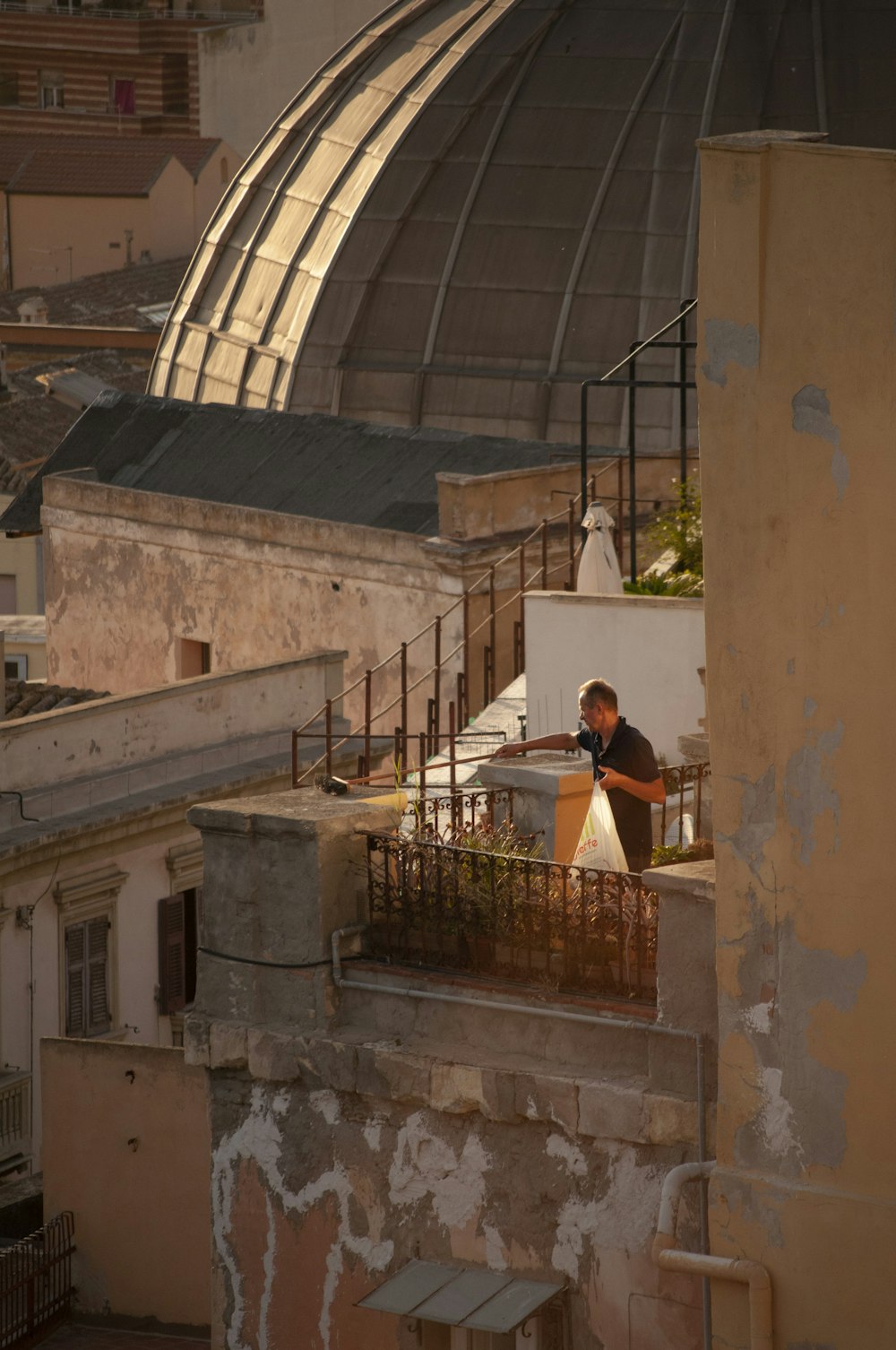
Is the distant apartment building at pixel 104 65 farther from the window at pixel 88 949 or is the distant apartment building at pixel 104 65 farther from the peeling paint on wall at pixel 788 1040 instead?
the peeling paint on wall at pixel 788 1040

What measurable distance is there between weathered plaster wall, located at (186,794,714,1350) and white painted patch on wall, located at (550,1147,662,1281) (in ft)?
0.03

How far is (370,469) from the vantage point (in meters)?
39.5

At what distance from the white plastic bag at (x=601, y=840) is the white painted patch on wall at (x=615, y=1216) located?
167cm

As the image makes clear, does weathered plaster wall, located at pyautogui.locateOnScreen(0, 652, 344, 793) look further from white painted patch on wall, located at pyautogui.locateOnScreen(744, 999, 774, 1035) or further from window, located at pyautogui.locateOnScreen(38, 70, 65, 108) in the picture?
window, located at pyautogui.locateOnScreen(38, 70, 65, 108)

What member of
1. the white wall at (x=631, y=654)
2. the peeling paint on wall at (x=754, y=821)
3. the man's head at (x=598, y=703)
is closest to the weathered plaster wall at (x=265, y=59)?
the white wall at (x=631, y=654)

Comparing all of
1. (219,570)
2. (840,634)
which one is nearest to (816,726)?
(840,634)

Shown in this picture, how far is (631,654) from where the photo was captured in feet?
68.2

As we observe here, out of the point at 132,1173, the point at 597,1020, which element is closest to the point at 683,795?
the point at 597,1020

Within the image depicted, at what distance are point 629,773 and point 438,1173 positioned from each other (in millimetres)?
2421

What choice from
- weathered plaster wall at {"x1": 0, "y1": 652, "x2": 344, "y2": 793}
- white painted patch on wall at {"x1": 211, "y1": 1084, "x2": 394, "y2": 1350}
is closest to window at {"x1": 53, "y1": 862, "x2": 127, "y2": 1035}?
weathered plaster wall at {"x1": 0, "y1": 652, "x2": 344, "y2": 793}

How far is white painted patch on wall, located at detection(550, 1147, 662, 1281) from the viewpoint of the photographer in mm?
15125

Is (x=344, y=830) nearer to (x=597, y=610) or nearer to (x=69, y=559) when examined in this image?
(x=597, y=610)

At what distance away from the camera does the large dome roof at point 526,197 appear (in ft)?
138

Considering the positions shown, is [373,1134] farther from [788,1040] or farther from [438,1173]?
[788,1040]
